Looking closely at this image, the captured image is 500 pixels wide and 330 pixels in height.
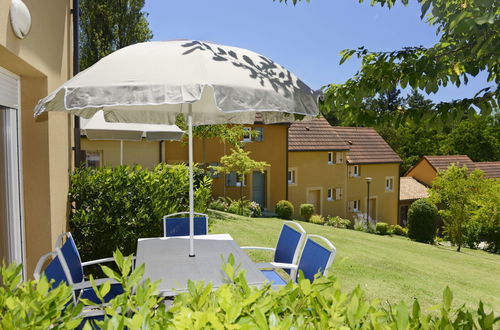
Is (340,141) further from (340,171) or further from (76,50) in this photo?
(76,50)

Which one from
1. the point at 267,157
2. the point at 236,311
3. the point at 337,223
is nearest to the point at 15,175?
the point at 236,311

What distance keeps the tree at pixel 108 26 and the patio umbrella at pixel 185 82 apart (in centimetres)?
2346

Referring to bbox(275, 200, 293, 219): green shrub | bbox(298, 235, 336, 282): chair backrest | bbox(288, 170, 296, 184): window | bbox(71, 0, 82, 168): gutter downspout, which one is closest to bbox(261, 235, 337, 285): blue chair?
bbox(298, 235, 336, 282): chair backrest

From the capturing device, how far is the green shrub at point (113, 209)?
21.9ft

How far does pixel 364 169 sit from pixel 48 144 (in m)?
30.4

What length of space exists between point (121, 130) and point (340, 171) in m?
24.8

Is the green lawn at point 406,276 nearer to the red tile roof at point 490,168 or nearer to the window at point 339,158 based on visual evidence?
the window at point 339,158

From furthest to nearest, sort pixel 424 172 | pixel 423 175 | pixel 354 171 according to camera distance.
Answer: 1. pixel 423 175
2. pixel 424 172
3. pixel 354 171

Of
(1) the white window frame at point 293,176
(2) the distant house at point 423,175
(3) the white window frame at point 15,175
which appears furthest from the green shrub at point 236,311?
(2) the distant house at point 423,175

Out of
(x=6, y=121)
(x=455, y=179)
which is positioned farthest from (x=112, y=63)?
(x=455, y=179)

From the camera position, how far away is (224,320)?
165 centimetres

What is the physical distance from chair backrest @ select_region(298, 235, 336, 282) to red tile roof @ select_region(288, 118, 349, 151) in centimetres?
2472

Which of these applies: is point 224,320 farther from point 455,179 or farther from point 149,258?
point 455,179

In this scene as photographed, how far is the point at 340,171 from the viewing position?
104 ft
